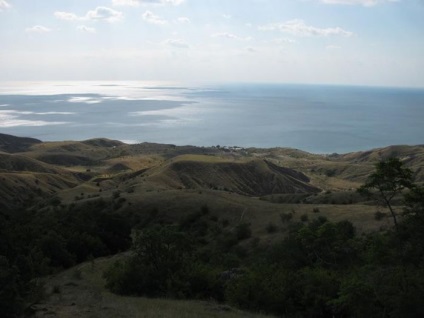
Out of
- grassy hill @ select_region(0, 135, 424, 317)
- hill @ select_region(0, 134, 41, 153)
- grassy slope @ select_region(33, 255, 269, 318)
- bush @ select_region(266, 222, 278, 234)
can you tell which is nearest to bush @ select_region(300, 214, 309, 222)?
grassy hill @ select_region(0, 135, 424, 317)

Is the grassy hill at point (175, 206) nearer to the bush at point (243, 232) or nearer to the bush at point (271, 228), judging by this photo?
the bush at point (271, 228)

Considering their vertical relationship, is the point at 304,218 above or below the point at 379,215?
below

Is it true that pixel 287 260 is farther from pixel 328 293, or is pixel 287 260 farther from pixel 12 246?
pixel 12 246

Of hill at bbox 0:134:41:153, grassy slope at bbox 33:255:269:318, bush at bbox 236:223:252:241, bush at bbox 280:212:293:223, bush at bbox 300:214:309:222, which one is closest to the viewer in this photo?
grassy slope at bbox 33:255:269:318

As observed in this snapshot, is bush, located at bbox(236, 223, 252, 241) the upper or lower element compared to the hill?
lower

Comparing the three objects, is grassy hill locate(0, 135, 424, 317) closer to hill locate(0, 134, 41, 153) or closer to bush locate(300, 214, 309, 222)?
bush locate(300, 214, 309, 222)

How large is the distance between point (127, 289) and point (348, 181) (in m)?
109

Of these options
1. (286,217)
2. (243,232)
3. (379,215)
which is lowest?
(243,232)

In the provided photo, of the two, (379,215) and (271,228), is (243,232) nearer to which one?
(271,228)

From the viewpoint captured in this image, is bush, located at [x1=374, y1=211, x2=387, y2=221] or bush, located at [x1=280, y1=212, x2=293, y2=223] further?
bush, located at [x1=280, y1=212, x2=293, y2=223]

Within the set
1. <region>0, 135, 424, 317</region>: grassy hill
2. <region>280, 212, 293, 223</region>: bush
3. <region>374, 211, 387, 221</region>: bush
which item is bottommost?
<region>0, 135, 424, 317</region>: grassy hill

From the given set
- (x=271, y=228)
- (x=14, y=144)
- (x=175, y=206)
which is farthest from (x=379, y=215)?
(x=14, y=144)

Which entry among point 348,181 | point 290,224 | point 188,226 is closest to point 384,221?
point 290,224

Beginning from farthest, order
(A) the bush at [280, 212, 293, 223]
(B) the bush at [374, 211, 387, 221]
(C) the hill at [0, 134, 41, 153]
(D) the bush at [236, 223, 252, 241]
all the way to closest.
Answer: (C) the hill at [0, 134, 41, 153] → (A) the bush at [280, 212, 293, 223] → (D) the bush at [236, 223, 252, 241] → (B) the bush at [374, 211, 387, 221]
